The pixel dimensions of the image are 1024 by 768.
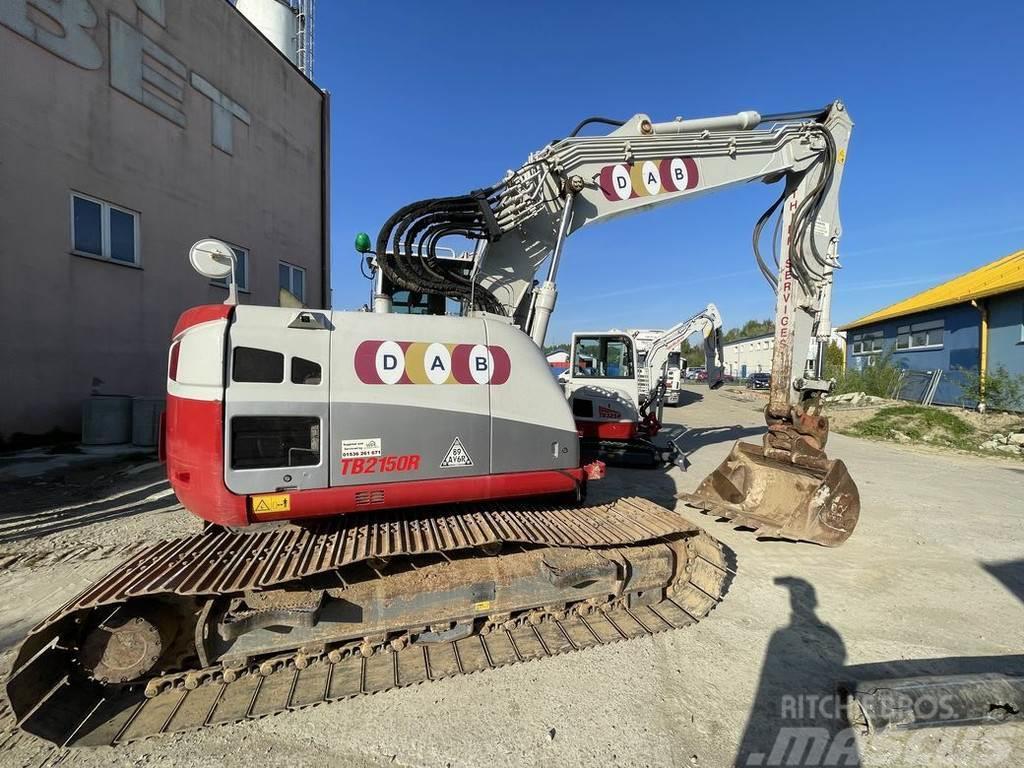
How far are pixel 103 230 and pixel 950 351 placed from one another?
26.3 m

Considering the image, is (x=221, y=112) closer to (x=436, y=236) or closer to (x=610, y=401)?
(x=436, y=236)

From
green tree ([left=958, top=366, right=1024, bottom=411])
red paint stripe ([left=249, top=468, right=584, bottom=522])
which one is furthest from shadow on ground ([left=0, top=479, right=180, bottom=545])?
green tree ([left=958, top=366, right=1024, bottom=411])

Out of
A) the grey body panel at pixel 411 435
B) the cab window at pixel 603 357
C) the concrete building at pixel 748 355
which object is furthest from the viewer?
the concrete building at pixel 748 355

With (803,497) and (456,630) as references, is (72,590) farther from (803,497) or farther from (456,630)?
(803,497)

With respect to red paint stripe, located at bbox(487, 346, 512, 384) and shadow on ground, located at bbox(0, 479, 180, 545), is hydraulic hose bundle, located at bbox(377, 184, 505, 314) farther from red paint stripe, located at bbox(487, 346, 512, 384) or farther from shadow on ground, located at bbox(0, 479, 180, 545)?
shadow on ground, located at bbox(0, 479, 180, 545)

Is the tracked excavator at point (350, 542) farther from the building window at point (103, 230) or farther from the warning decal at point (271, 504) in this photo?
the building window at point (103, 230)

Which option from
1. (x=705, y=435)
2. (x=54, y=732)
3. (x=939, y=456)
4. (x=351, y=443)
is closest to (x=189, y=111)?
(x=351, y=443)

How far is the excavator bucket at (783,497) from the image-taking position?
4453 mm

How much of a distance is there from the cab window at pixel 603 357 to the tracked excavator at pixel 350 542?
16.4 feet

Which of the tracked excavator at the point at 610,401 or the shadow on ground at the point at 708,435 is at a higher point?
the tracked excavator at the point at 610,401

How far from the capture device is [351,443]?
2994 millimetres

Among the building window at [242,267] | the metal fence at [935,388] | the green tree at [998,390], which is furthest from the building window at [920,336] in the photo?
the building window at [242,267]

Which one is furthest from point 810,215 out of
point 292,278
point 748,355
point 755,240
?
point 748,355

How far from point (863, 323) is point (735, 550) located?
24.8 meters
